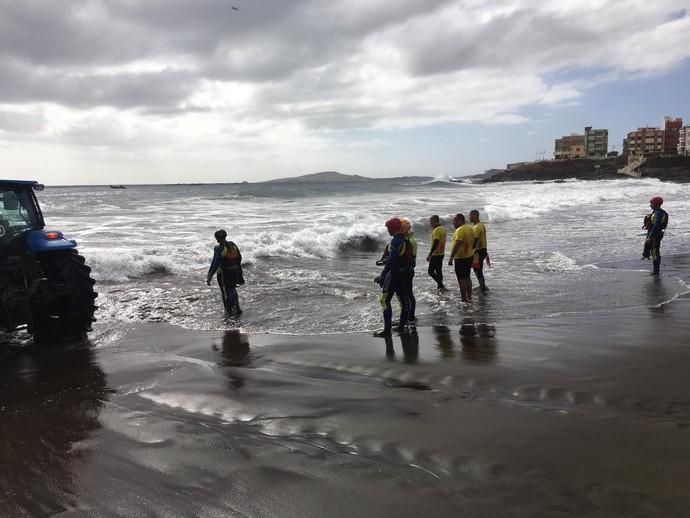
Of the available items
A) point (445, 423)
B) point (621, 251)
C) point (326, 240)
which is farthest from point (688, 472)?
point (326, 240)

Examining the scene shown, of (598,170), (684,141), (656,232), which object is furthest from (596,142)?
(656,232)

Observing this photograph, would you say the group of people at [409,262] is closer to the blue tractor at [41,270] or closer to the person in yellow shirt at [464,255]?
the person in yellow shirt at [464,255]

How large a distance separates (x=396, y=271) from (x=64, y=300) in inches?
166

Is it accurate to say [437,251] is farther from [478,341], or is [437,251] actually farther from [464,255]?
[478,341]

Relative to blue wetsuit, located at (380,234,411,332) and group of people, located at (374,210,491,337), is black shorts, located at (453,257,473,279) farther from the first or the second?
blue wetsuit, located at (380,234,411,332)

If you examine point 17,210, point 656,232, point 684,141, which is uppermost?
point 684,141

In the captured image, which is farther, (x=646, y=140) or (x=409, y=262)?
(x=646, y=140)

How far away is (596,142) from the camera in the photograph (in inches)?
5153

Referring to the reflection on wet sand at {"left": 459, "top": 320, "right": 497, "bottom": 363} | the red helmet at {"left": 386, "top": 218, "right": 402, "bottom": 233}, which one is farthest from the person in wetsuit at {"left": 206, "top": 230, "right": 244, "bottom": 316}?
the reflection on wet sand at {"left": 459, "top": 320, "right": 497, "bottom": 363}

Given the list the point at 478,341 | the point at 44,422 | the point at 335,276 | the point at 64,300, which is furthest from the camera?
the point at 335,276

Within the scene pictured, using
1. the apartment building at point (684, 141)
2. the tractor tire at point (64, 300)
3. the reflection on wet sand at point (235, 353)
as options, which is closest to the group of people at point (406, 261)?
the reflection on wet sand at point (235, 353)

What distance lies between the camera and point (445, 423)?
347 centimetres

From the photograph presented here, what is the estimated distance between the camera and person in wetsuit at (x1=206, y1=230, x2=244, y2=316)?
25.0 ft

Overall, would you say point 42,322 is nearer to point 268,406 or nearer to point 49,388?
point 49,388
